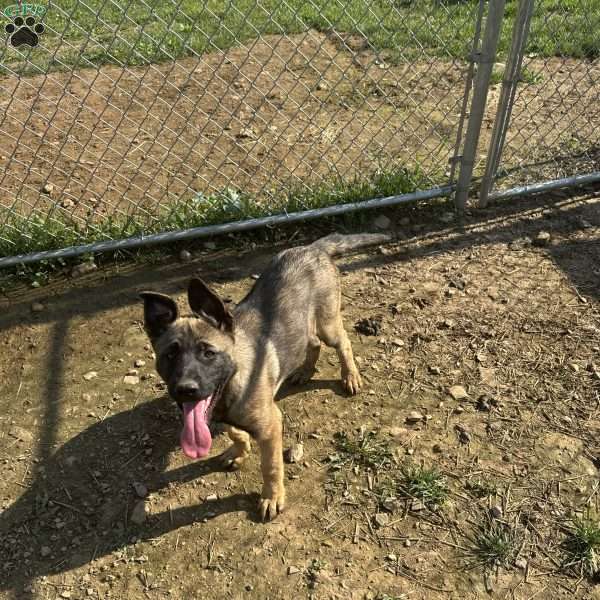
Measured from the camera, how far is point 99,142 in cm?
608

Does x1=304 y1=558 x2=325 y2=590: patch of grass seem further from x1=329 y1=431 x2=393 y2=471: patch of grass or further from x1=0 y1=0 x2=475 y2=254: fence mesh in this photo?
x1=0 y1=0 x2=475 y2=254: fence mesh

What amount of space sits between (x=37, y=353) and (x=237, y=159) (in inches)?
105

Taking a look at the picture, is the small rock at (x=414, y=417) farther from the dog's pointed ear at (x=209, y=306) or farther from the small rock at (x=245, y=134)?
the small rock at (x=245, y=134)

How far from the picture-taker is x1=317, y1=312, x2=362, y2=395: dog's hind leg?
3.72m

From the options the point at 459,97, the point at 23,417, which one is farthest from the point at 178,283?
the point at 459,97

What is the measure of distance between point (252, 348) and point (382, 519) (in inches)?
42.9

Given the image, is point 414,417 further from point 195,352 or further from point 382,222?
point 382,222

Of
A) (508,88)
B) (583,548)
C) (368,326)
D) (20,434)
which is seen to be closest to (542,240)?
(508,88)

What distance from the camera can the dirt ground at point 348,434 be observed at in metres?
2.96

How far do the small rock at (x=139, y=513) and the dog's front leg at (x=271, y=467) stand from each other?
1.99 ft

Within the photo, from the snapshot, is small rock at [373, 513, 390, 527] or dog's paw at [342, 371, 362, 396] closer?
small rock at [373, 513, 390, 527]

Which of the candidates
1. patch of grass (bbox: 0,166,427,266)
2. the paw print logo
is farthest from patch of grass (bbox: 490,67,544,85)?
the paw print logo

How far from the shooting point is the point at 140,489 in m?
3.31

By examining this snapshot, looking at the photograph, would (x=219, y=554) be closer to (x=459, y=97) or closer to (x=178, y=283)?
(x=178, y=283)
